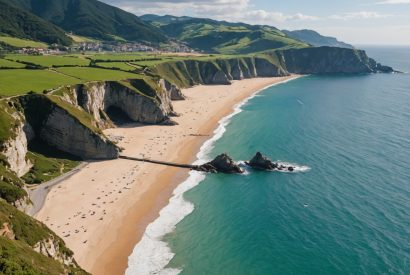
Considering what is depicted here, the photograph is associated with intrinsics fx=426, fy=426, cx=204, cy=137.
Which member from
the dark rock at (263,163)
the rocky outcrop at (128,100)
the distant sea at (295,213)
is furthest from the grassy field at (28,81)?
the dark rock at (263,163)

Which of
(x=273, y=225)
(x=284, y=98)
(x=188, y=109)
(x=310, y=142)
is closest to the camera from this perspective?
(x=273, y=225)

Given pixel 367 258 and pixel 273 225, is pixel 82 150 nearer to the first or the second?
pixel 273 225

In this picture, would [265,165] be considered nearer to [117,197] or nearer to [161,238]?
[117,197]

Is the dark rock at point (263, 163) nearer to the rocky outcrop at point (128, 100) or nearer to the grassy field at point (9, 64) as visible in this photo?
the rocky outcrop at point (128, 100)

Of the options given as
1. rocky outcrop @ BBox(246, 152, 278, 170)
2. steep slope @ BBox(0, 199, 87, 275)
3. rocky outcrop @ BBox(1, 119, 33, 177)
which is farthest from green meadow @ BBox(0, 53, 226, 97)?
steep slope @ BBox(0, 199, 87, 275)

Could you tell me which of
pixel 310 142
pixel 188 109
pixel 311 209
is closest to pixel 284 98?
pixel 188 109

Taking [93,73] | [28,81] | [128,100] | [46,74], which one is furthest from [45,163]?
[93,73]

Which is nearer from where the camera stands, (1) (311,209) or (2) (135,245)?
(2) (135,245)
